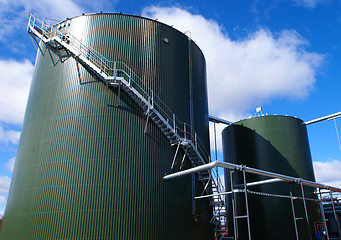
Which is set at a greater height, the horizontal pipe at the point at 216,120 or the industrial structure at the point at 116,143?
the horizontal pipe at the point at 216,120

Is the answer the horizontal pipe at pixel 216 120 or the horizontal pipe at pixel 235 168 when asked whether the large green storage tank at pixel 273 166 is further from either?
the horizontal pipe at pixel 235 168

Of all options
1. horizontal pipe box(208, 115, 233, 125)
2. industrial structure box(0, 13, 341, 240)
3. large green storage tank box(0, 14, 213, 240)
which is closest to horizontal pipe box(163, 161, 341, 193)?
industrial structure box(0, 13, 341, 240)

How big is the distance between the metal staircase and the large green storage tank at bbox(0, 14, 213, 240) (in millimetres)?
486

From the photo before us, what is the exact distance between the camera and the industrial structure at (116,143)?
1759cm

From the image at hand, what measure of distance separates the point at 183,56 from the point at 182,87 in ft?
9.82

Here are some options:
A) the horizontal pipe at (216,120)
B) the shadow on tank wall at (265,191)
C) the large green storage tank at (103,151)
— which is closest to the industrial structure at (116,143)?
the large green storage tank at (103,151)

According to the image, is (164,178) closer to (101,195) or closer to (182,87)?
(101,195)

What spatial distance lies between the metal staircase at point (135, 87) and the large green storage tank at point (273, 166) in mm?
7364

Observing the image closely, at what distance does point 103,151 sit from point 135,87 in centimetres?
524

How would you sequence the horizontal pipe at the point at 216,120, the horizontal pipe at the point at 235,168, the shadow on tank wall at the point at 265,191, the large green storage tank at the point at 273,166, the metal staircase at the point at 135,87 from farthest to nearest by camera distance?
the horizontal pipe at the point at 216,120, the large green storage tank at the point at 273,166, the shadow on tank wall at the point at 265,191, the metal staircase at the point at 135,87, the horizontal pipe at the point at 235,168

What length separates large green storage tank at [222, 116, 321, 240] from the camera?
89.6ft

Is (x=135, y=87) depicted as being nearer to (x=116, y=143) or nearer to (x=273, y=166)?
(x=116, y=143)

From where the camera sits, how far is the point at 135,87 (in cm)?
2066

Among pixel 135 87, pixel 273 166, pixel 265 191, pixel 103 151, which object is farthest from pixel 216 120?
pixel 103 151
